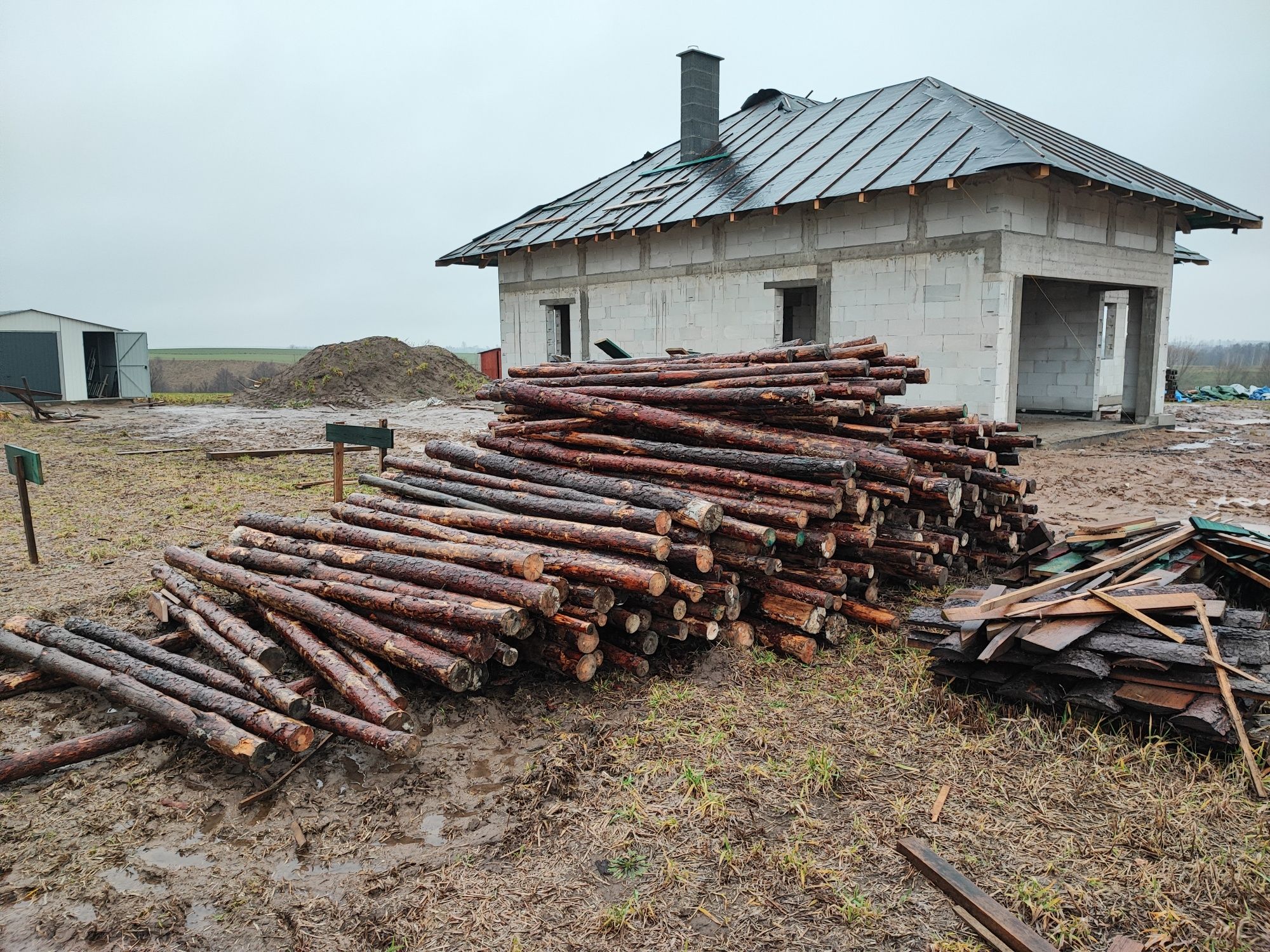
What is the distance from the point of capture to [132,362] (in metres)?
32.7

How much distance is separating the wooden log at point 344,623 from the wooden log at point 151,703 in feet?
2.78

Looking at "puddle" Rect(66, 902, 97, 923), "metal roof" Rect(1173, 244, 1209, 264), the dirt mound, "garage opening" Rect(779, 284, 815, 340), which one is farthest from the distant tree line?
"puddle" Rect(66, 902, 97, 923)

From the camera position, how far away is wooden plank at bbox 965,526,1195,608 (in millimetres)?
5164

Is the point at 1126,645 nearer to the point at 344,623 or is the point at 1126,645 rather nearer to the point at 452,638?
the point at 452,638

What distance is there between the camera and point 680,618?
550cm

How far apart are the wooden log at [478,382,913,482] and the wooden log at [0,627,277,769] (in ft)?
11.3

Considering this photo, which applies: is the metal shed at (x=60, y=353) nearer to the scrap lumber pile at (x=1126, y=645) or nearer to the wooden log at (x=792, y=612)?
the wooden log at (x=792, y=612)

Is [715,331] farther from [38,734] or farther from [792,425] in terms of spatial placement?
[38,734]

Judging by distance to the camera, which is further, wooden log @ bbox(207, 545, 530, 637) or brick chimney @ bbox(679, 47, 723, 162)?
brick chimney @ bbox(679, 47, 723, 162)

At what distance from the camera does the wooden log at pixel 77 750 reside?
4.25 meters

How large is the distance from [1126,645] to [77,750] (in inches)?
227

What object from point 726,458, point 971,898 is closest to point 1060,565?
point 726,458

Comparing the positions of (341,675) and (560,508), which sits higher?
(560,508)

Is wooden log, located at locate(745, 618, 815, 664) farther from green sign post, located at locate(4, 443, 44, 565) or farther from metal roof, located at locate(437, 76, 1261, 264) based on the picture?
metal roof, located at locate(437, 76, 1261, 264)
